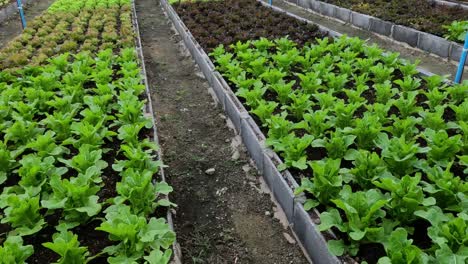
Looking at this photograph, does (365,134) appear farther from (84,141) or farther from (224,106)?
(84,141)

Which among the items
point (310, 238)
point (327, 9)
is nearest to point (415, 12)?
point (327, 9)

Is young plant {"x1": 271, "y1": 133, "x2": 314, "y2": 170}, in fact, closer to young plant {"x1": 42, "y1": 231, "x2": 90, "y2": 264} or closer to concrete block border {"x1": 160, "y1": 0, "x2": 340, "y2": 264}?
concrete block border {"x1": 160, "y1": 0, "x2": 340, "y2": 264}

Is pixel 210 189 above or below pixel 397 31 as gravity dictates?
below

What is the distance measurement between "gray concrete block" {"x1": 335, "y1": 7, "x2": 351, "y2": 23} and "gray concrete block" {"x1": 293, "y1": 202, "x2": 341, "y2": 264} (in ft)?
29.6

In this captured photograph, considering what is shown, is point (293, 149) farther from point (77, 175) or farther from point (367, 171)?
point (77, 175)

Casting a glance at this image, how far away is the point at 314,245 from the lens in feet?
11.5

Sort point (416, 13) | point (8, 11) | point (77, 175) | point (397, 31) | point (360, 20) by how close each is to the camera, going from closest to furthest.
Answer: point (77, 175) < point (397, 31) < point (416, 13) < point (360, 20) < point (8, 11)

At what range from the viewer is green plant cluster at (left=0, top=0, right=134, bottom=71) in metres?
8.30

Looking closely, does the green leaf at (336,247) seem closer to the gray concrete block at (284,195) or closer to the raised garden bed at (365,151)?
the raised garden bed at (365,151)

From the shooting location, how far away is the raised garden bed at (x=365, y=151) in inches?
126

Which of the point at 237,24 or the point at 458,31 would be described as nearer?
the point at 458,31

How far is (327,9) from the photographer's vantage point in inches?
493

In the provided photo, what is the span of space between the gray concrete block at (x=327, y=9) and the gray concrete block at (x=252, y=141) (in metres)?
8.14

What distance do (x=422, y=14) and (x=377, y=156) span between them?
7.93 meters
